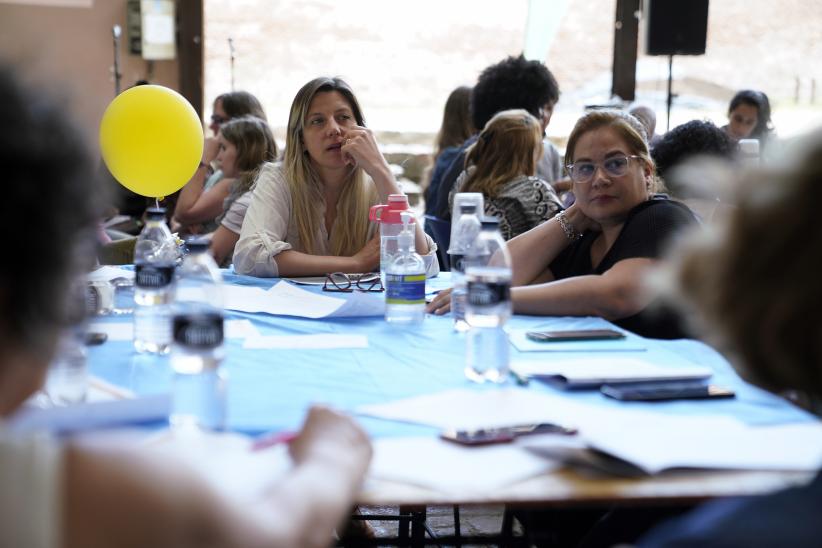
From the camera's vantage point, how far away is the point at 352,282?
295 cm

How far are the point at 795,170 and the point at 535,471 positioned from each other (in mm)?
624

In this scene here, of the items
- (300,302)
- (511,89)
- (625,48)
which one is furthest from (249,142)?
(625,48)

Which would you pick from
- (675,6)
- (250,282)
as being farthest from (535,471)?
(675,6)

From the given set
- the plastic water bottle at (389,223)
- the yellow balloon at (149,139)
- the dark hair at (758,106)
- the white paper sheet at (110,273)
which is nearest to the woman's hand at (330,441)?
the plastic water bottle at (389,223)

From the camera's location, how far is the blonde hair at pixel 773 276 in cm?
86

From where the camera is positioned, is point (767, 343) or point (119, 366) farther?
point (119, 366)

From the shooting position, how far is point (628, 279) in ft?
7.97

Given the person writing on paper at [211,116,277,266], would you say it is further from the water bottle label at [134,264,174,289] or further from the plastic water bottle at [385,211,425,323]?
the water bottle label at [134,264,174,289]

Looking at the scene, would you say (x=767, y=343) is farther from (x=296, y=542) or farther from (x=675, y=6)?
(x=675, y=6)

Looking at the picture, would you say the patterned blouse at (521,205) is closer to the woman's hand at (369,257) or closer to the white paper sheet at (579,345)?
the woman's hand at (369,257)

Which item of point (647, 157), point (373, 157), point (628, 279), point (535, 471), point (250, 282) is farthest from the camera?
point (373, 157)

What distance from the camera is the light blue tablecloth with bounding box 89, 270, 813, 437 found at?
63.4 inches

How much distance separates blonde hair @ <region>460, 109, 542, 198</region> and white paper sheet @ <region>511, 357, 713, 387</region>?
206 centimetres

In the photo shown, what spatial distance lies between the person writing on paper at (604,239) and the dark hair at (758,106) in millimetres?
4150
